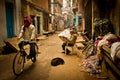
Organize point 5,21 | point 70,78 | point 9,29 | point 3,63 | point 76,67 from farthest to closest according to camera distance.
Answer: point 9,29 → point 5,21 → point 3,63 → point 76,67 → point 70,78

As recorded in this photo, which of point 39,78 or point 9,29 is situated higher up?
point 9,29

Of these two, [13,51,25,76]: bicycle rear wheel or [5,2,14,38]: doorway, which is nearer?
[13,51,25,76]: bicycle rear wheel

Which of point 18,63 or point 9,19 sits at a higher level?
point 9,19

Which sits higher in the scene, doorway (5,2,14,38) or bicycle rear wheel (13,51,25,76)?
doorway (5,2,14,38)

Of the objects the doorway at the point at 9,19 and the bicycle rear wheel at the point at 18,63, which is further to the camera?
the doorway at the point at 9,19

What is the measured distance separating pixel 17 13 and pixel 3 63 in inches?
311

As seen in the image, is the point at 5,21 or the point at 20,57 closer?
the point at 20,57

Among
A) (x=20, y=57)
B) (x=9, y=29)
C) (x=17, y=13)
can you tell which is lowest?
(x=20, y=57)

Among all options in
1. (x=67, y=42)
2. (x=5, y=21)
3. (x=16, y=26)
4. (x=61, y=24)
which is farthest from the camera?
(x=61, y=24)

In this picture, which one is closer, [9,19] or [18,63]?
[18,63]

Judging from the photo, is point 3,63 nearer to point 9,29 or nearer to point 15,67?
point 15,67

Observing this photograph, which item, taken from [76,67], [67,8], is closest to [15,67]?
[76,67]

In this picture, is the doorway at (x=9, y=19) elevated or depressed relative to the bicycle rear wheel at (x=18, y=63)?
elevated

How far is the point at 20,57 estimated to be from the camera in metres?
8.16
